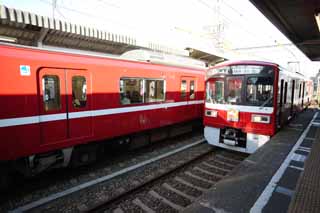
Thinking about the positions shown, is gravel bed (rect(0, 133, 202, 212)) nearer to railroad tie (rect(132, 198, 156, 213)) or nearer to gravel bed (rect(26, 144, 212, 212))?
gravel bed (rect(26, 144, 212, 212))

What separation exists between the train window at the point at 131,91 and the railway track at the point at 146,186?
1786 millimetres

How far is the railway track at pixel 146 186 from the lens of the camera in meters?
3.60

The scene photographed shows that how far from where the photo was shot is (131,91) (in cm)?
575

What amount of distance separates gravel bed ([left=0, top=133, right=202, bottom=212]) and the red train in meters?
0.35

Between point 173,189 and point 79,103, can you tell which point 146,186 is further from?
point 79,103

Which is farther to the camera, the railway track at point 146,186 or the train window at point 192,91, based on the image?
the train window at point 192,91

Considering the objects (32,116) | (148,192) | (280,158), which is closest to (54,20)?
(32,116)

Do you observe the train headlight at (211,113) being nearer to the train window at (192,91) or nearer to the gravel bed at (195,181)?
the train window at (192,91)

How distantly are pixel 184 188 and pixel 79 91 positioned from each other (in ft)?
10.4

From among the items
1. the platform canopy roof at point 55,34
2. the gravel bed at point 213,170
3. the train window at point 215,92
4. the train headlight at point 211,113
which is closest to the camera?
the gravel bed at point 213,170

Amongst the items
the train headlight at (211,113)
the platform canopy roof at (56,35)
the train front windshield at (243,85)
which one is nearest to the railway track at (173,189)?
the train headlight at (211,113)

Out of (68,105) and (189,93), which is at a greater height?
(189,93)

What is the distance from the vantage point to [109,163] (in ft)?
18.1

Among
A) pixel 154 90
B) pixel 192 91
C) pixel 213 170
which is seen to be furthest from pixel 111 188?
pixel 192 91
